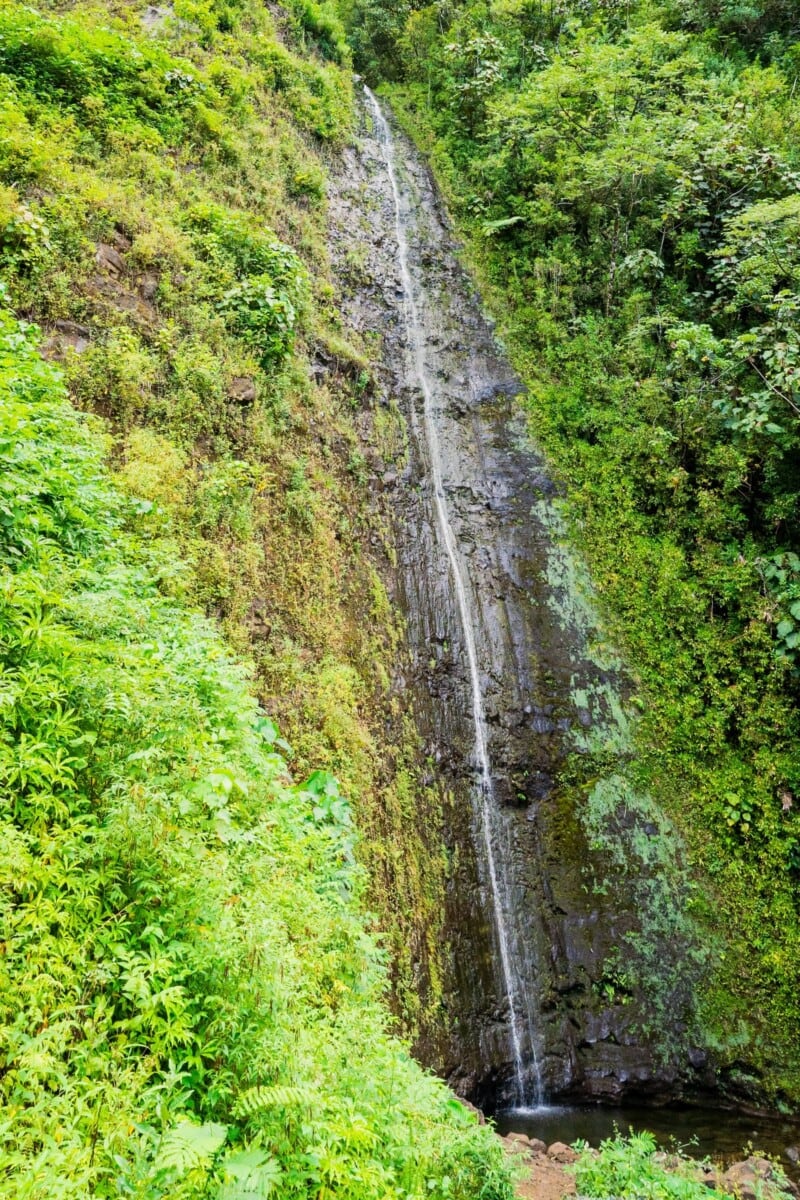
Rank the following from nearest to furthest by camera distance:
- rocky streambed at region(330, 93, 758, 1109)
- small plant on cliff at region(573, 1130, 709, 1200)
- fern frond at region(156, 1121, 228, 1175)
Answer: fern frond at region(156, 1121, 228, 1175) → small plant on cliff at region(573, 1130, 709, 1200) → rocky streambed at region(330, 93, 758, 1109)

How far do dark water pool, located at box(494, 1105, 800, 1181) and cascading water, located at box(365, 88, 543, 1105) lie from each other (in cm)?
24

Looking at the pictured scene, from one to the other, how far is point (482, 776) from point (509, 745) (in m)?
0.59

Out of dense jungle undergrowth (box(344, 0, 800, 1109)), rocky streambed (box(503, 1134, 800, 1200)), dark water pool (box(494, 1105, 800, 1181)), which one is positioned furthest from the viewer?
dense jungle undergrowth (box(344, 0, 800, 1109))

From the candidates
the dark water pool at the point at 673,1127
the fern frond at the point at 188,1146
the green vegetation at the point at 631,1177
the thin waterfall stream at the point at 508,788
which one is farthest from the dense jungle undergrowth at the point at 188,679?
the dark water pool at the point at 673,1127

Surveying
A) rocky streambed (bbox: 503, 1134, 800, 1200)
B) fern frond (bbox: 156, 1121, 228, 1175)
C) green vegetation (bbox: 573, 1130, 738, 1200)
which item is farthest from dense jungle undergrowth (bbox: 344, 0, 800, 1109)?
fern frond (bbox: 156, 1121, 228, 1175)

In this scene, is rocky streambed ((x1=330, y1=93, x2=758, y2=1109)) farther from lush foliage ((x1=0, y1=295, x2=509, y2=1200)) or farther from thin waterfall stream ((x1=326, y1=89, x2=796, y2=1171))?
lush foliage ((x1=0, y1=295, x2=509, y2=1200))

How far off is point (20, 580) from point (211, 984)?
2333 millimetres

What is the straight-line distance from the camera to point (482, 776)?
8.16m

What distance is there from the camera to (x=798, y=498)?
7887mm

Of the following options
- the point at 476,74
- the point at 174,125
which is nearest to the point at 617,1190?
the point at 174,125

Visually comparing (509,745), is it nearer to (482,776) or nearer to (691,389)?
(482,776)

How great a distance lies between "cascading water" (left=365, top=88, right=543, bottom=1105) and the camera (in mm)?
6803

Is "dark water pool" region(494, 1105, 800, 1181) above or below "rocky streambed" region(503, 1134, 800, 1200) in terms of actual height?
below

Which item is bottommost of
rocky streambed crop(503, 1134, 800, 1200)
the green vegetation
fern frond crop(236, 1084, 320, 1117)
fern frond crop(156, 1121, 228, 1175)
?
rocky streambed crop(503, 1134, 800, 1200)
